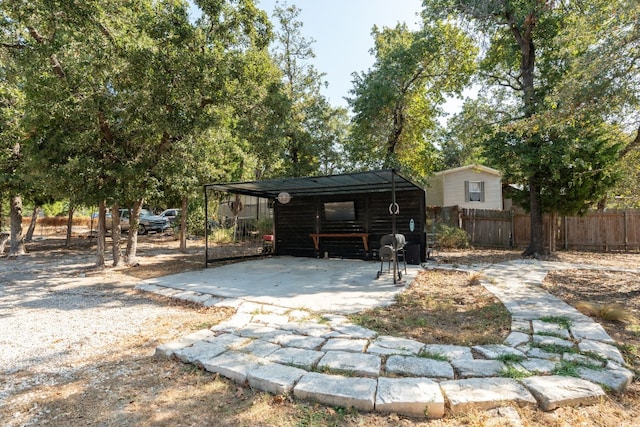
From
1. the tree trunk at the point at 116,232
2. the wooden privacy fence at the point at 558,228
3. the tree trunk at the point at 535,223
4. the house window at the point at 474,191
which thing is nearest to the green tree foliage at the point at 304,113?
the wooden privacy fence at the point at 558,228

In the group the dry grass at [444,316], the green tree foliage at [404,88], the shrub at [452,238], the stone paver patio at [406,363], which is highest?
the green tree foliage at [404,88]

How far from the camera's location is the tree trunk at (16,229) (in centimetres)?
1083

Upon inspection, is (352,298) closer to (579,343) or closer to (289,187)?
(579,343)

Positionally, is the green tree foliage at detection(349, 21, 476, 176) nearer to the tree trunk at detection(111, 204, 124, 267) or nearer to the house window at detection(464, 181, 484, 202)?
the house window at detection(464, 181, 484, 202)

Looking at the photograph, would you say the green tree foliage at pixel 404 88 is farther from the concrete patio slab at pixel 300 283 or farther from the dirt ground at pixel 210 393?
the dirt ground at pixel 210 393

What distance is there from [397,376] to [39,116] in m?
7.86

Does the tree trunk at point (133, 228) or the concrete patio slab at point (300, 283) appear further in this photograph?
the tree trunk at point (133, 228)

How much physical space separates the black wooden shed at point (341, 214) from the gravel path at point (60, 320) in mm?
3235

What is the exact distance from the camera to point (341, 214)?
31.4 ft

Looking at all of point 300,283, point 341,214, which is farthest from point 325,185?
point 300,283

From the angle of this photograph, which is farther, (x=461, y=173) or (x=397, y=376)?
(x=461, y=173)

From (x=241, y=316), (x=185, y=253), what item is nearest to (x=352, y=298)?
(x=241, y=316)

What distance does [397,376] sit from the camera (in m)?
2.49

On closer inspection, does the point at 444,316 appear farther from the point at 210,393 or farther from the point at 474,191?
the point at 474,191
